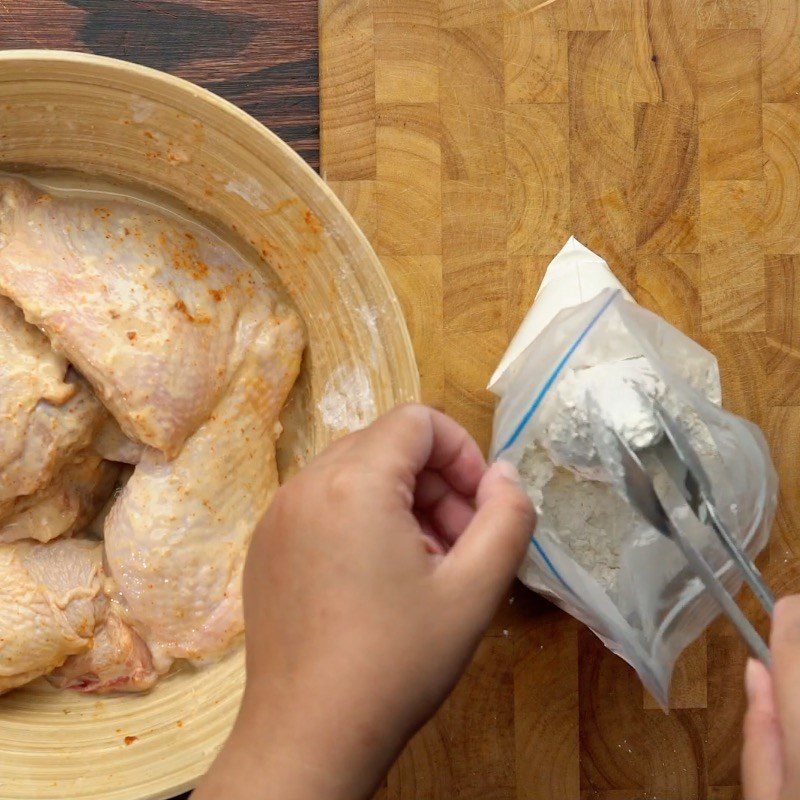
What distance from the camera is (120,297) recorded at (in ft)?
2.94

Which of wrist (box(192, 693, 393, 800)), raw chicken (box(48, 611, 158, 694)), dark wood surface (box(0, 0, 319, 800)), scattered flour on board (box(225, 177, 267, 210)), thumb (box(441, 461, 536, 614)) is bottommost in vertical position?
raw chicken (box(48, 611, 158, 694))

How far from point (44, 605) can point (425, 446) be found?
538mm

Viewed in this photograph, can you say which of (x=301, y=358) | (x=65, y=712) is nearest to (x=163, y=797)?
(x=65, y=712)

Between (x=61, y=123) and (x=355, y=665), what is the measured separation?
2.21 ft

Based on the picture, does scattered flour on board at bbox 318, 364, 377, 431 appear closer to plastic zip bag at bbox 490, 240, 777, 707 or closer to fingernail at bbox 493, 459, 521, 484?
plastic zip bag at bbox 490, 240, 777, 707

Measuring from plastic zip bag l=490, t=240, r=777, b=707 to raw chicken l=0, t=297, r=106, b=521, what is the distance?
1.56ft

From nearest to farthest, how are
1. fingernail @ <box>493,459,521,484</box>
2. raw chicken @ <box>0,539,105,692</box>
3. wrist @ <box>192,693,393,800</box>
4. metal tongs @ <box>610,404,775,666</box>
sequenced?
1. wrist @ <box>192,693,393,800</box>
2. fingernail @ <box>493,459,521,484</box>
3. metal tongs @ <box>610,404,775,666</box>
4. raw chicken @ <box>0,539,105,692</box>

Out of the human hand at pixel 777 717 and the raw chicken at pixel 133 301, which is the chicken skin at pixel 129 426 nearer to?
the raw chicken at pixel 133 301

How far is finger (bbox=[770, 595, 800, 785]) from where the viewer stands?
0.60 meters

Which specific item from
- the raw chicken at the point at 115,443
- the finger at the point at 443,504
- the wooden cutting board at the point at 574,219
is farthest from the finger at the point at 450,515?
the raw chicken at the point at 115,443

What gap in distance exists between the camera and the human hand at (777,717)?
61 cm

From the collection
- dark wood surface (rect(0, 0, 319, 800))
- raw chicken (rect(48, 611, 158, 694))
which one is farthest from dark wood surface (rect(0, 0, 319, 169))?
raw chicken (rect(48, 611, 158, 694))

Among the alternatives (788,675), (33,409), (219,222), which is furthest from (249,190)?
(788,675)

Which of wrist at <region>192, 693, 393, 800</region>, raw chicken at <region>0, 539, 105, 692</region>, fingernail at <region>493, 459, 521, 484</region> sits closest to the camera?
wrist at <region>192, 693, 393, 800</region>
